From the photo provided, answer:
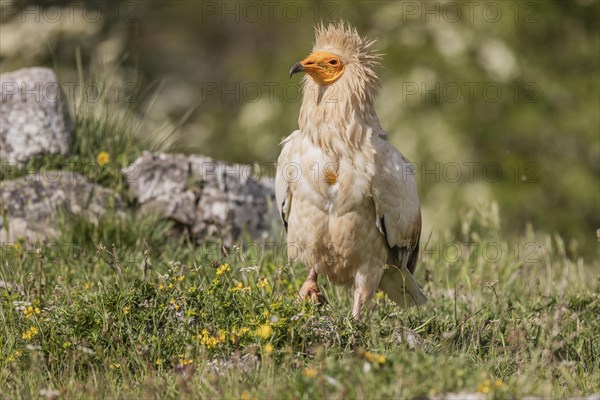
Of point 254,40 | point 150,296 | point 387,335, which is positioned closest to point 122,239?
point 150,296

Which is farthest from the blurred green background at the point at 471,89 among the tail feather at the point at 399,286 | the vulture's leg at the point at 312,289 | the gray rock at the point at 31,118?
→ the vulture's leg at the point at 312,289

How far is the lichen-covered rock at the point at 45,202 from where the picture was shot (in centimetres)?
689

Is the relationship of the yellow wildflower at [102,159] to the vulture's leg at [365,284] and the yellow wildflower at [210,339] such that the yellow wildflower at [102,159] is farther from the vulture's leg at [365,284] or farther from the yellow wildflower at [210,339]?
the yellow wildflower at [210,339]

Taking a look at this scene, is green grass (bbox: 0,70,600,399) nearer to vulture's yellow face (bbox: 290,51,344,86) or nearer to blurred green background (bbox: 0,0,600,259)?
vulture's yellow face (bbox: 290,51,344,86)

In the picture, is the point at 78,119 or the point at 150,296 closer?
the point at 150,296

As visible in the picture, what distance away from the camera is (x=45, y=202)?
7.04m

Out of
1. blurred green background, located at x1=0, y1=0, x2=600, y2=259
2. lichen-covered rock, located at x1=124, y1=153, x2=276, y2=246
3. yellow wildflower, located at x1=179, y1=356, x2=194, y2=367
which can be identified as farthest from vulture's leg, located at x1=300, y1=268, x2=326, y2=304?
blurred green background, located at x1=0, y1=0, x2=600, y2=259

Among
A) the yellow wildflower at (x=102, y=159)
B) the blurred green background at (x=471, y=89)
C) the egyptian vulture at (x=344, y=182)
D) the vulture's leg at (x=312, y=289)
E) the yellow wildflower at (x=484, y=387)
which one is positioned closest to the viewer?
the yellow wildflower at (x=484, y=387)

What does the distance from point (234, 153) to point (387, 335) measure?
31.4 ft

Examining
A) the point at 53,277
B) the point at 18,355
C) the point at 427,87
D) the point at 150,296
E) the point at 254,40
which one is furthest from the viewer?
the point at 254,40

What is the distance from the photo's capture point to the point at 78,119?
7734 mm

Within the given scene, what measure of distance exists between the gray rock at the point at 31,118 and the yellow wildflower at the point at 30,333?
8.92 ft

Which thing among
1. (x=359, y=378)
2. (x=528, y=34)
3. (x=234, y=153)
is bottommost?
(x=234, y=153)

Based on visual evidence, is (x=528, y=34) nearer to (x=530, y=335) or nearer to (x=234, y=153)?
(x=234, y=153)
